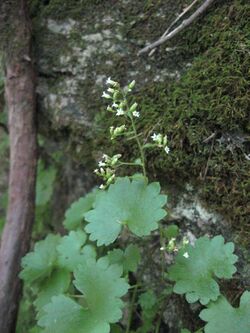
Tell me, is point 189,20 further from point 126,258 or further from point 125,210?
point 126,258

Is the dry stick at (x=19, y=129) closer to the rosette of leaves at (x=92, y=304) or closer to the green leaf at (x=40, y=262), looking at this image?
the green leaf at (x=40, y=262)

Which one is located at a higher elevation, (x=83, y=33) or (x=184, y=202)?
(x=83, y=33)

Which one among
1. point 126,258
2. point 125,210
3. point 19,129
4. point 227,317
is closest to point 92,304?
point 126,258

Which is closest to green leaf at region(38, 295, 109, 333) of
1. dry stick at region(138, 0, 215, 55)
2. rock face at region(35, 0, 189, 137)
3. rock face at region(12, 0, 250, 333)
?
rock face at region(12, 0, 250, 333)

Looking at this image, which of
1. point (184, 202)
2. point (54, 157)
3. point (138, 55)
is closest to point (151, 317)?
point (184, 202)

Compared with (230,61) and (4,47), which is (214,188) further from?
(4,47)
